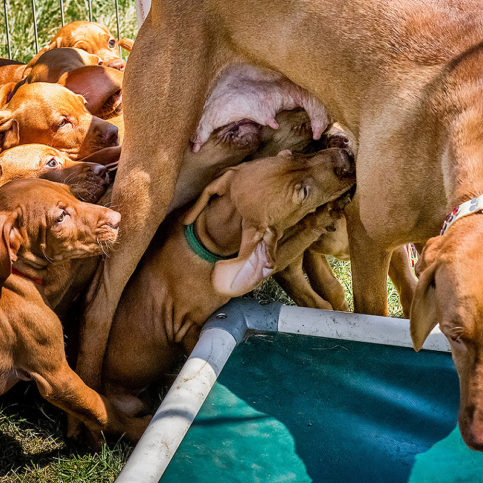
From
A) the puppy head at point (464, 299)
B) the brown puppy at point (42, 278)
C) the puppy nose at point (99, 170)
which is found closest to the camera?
the puppy head at point (464, 299)

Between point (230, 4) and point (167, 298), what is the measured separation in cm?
160

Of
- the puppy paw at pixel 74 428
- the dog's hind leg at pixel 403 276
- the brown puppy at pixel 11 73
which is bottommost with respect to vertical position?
the puppy paw at pixel 74 428

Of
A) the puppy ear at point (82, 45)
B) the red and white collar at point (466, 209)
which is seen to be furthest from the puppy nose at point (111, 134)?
the red and white collar at point (466, 209)

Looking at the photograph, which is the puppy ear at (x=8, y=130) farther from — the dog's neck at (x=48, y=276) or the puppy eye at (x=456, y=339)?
the puppy eye at (x=456, y=339)

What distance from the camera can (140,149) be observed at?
13.7 feet

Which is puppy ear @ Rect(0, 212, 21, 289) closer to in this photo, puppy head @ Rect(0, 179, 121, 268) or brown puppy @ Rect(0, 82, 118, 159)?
puppy head @ Rect(0, 179, 121, 268)

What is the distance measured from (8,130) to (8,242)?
5.51ft

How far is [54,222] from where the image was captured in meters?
3.92

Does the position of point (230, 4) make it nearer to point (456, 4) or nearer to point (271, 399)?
point (456, 4)

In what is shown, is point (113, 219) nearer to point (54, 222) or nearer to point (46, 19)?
point (54, 222)

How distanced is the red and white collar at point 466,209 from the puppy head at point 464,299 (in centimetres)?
2

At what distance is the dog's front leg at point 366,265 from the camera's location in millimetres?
A: 4180

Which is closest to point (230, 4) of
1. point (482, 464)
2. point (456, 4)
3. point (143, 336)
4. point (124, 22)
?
point (456, 4)

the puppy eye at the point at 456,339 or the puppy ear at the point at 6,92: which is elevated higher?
the puppy eye at the point at 456,339
